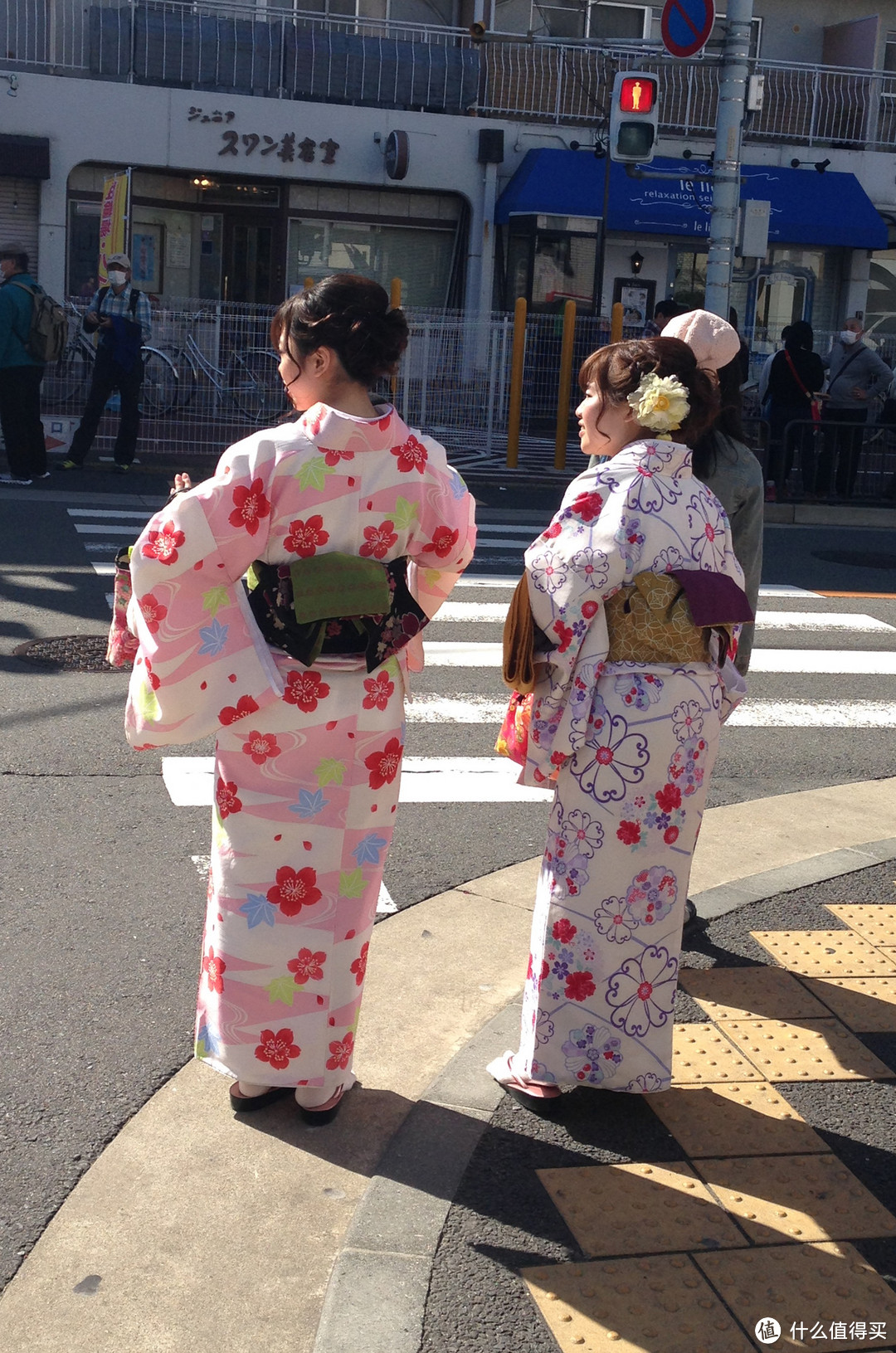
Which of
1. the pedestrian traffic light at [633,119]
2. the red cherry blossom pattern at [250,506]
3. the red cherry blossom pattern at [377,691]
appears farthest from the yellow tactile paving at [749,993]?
the pedestrian traffic light at [633,119]

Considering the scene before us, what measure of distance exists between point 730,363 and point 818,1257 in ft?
7.45

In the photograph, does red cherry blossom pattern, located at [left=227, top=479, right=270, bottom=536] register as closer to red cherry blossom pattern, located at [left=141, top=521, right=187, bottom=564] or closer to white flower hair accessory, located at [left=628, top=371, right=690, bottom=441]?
red cherry blossom pattern, located at [left=141, top=521, right=187, bottom=564]

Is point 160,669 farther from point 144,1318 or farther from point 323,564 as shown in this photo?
point 144,1318

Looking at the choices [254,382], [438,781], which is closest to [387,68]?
[254,382]

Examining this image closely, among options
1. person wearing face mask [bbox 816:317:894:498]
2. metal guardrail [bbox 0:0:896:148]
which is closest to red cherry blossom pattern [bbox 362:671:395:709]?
person wearing face mask [bbox 816:317:894:498]

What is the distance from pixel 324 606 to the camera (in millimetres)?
2947

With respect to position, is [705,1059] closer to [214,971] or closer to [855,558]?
[214,971]

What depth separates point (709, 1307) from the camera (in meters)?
2.58

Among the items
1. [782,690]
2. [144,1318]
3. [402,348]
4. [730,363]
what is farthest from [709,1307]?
[782,690]

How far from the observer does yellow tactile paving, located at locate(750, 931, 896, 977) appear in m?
4.04

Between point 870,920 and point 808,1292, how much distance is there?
194 cm

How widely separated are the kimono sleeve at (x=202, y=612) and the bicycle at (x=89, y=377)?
1196cm

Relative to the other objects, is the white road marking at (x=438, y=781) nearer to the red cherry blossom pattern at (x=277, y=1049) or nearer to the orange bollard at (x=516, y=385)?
the red cherry blossom pattern at (x=277, y=1049)

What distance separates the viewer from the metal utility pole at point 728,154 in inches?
481
